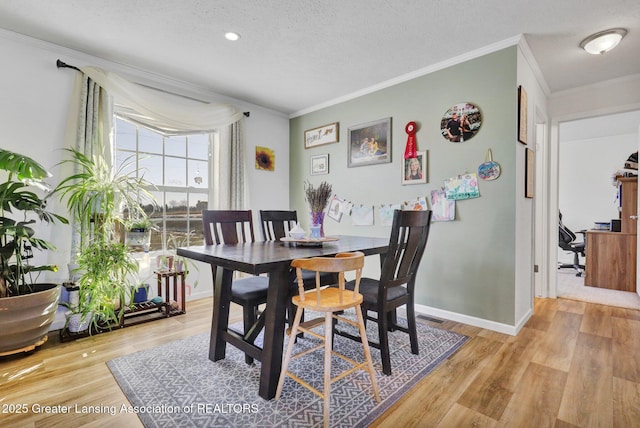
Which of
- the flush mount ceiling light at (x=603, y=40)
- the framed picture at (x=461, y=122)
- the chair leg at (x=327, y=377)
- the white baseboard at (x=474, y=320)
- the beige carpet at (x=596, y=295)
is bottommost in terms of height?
the beige carpet at (x=596, y=295)

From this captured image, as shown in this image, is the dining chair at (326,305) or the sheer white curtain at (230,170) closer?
the dining chair at (326,305)

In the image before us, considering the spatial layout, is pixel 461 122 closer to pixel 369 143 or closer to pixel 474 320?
pixel 369 143

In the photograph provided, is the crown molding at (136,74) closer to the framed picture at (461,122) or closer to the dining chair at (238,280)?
the dining chair at (238,280)

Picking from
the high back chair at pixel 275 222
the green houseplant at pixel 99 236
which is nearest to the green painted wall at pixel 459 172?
the high back chair at pixel 275 222

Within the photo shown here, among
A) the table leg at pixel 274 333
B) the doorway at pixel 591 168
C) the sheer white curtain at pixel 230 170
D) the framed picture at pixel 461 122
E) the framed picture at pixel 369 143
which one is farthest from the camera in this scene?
the doorway at pixel 591 168

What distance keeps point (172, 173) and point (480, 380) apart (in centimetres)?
337

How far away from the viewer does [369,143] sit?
139 inches

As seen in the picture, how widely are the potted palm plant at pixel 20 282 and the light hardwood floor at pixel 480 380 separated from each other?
173 mm

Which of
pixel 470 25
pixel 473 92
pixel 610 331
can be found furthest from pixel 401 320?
pixel 470 25

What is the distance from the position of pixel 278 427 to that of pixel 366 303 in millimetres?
825

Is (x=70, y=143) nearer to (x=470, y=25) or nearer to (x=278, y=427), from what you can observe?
(x=278, y=427)

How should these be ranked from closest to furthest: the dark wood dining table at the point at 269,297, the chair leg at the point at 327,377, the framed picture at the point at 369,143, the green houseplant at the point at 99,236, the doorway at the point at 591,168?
the chair leg at the point at 327,377 < the dark wood dining table at the point at 269,297 < the green houseplant at the point at 99,236 < the framed picture at the point at 369,143 < the doorway at the point at 591,168

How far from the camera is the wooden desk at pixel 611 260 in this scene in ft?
13.0

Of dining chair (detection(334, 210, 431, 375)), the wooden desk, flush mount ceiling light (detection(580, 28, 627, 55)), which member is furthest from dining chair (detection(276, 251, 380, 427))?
the wooden desk
